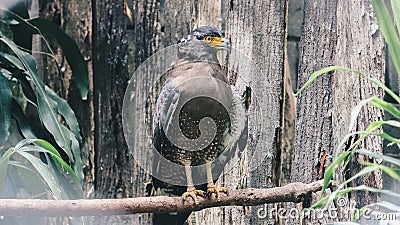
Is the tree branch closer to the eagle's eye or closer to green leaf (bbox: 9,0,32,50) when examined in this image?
the eagle's eye

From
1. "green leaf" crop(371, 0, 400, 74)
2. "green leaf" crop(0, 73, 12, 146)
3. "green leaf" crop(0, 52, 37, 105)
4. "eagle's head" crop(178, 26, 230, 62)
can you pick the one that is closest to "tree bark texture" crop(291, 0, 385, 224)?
"eagle's head" crop(178, 26, 230, 62)

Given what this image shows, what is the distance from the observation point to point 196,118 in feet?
7.98

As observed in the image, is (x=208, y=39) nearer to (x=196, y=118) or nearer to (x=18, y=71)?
(x=196, y=118)

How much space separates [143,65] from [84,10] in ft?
1.85

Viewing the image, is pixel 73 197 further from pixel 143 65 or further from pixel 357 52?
pixel 357 52

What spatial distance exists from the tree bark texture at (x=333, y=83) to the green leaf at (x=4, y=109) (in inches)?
48.0

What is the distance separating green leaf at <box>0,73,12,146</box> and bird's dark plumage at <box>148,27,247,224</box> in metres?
0.61

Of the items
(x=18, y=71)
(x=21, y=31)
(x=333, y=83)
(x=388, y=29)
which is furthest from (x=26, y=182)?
(x=388, y=29)

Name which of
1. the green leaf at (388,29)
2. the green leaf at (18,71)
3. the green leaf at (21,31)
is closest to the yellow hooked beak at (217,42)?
the green leaf at (18,71)

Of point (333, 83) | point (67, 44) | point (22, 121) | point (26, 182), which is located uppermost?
point (67, 44)

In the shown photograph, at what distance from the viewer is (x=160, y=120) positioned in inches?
96.2

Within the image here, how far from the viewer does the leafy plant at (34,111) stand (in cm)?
246

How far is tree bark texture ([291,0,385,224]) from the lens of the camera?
1.90m

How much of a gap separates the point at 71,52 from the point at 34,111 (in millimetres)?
359
